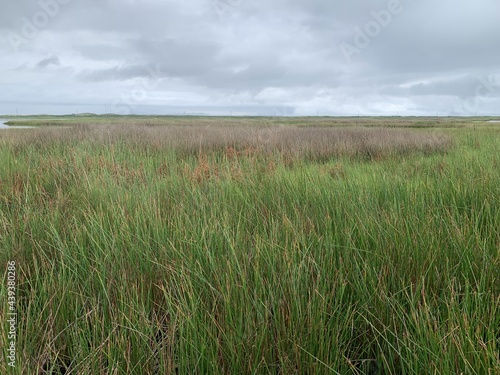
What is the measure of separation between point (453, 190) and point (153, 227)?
9.19 feet

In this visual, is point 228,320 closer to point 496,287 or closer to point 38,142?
point 496,287

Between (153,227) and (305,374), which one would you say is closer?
(305,374)

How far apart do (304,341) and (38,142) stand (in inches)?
372

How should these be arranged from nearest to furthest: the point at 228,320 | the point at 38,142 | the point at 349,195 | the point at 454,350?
the point at 454,350
the point at 228,320
the point at 349,195
the point at 38,142

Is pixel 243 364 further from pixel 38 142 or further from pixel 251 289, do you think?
pixel 38 142

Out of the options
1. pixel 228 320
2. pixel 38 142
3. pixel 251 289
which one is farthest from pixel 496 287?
pixel 38 142

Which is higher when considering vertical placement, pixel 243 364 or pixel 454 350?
pixel 454 350

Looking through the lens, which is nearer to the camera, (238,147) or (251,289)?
(251,289)

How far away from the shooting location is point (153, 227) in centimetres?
223

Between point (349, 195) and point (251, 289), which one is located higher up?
point (349, 195)

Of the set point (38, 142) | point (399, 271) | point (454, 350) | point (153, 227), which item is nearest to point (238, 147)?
point (38, 142)

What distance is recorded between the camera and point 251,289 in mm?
1498

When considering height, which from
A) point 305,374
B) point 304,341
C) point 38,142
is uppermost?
point 38,142

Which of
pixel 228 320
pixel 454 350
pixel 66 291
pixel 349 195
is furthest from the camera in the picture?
pixel 349 195
